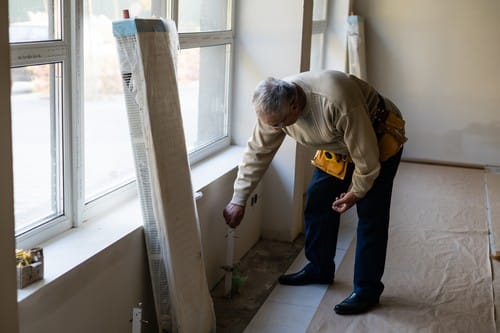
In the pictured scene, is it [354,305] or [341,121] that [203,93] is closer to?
[341,121]

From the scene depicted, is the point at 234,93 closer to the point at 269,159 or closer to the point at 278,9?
the point at 278,9

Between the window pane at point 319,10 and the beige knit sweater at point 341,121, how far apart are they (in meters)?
2.82

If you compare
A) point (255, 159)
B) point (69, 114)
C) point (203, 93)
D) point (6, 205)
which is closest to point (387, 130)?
point (255, 159)

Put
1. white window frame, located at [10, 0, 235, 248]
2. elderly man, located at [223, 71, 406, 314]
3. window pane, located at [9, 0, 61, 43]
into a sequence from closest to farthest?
window pane, located at [9, 0, 61, 43]
white window frame, located at [10, 0, 235, 248]
elderly man, located at [223, 71, 406, 314]

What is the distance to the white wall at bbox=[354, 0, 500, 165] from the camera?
6242 millimetres

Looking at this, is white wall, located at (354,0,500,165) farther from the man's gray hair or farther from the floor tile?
the man's gray hair

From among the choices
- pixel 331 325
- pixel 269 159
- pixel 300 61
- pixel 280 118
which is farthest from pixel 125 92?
pixel 300 61

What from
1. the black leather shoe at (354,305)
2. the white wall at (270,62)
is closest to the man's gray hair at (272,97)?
the black leather shoe at (354,305)

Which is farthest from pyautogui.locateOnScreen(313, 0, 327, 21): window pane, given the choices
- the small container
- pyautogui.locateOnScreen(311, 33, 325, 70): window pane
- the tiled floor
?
the small container

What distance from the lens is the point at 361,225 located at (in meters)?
3.20

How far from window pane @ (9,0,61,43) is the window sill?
2.30ft

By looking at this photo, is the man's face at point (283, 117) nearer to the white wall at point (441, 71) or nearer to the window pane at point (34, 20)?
the window pane at point (34, 20)

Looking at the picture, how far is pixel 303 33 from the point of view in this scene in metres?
3.96

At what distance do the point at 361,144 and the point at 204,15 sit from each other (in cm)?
134
